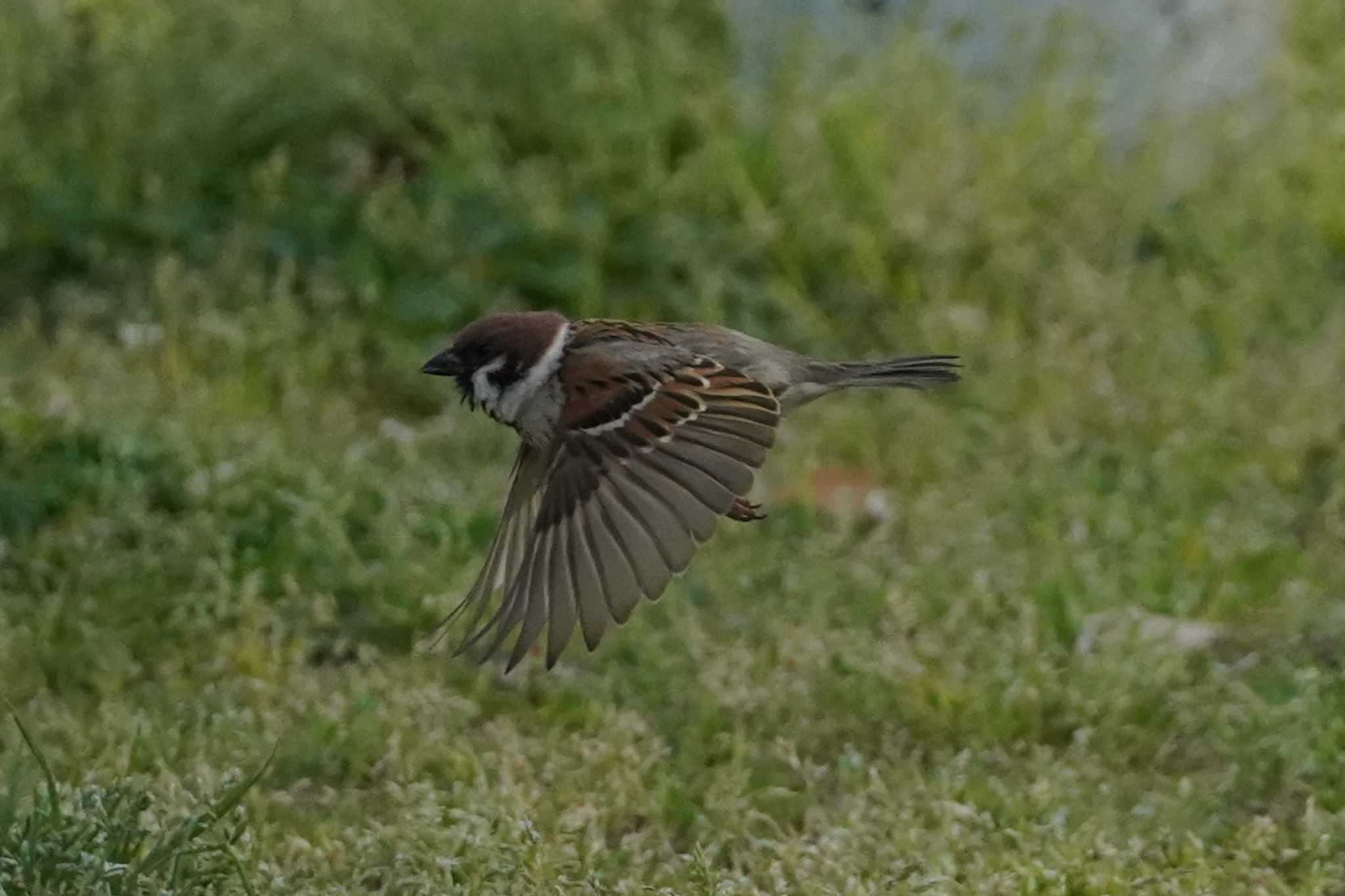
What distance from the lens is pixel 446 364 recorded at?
4.06m

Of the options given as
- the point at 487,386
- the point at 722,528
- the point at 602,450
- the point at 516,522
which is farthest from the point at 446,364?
the point at 722,528

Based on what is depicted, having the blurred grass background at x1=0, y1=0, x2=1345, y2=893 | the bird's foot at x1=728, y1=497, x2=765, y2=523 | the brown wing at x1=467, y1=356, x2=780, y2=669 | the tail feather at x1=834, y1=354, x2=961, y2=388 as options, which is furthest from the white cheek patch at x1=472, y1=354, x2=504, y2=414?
the tail feather at x1=834, y1=354, x2=961, y2=388

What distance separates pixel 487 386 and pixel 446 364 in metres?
0.09

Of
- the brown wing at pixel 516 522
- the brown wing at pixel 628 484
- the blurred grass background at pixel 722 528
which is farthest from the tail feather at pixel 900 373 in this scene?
the brown wing at pixel 516 522

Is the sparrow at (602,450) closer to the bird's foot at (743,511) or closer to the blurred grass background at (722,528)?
the bird's foot at (743,511)

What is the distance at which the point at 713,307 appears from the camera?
6.88 metres

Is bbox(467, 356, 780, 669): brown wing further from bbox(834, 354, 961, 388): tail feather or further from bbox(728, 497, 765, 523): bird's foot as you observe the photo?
bbox(834, 354, 961, 388): tail feather

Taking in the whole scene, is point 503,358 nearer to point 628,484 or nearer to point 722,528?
point 628,484

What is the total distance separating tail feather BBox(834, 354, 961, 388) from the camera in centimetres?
464

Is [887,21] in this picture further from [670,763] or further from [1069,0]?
[670,763]

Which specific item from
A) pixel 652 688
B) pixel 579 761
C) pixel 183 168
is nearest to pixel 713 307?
pixel 183 168

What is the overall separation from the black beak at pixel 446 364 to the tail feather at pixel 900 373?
96cm

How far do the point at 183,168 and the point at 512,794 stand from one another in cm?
378

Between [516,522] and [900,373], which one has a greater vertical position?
[900,373]
